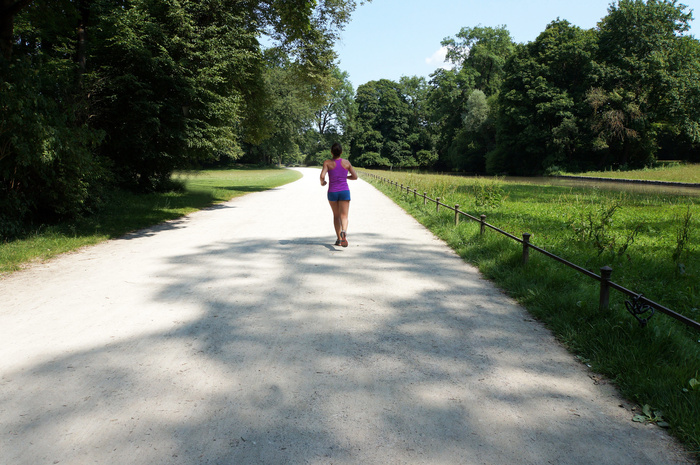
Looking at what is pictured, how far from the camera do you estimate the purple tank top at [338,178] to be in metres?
8.72

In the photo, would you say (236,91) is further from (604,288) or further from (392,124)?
(392,124)

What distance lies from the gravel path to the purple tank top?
243 centimetres

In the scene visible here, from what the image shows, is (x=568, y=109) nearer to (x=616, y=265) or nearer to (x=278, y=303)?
(x=616, y=265)

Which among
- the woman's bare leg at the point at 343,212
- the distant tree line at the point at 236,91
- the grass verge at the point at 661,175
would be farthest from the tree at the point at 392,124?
the woman's bare leg at the point at 343,212

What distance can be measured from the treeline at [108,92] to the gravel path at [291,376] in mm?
3145

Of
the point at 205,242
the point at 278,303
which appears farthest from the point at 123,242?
the point at 278,303

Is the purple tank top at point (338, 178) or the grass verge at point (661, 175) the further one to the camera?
the grass verge at point (661, 175)

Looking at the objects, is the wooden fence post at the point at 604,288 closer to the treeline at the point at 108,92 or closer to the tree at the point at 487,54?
the treeline at the point at 108,92

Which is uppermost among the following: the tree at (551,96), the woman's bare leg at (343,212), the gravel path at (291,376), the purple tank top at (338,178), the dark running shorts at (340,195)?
the tree at (551,96)

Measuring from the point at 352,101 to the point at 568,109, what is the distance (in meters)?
57.3

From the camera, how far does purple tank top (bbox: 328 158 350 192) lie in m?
8.72

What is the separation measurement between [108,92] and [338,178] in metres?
9.68

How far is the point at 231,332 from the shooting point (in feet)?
14.5

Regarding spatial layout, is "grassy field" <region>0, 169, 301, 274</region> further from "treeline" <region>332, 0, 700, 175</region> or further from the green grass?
"treeline" <region>332, 0, 700, 175</region>
